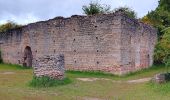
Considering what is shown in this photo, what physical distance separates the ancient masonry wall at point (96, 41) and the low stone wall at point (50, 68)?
14.9 ft

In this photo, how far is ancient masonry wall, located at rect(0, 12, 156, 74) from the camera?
21.4m

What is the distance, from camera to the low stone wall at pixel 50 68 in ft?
54.4

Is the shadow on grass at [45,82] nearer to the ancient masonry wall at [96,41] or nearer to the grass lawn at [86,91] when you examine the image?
the grass lawn at [86,91]

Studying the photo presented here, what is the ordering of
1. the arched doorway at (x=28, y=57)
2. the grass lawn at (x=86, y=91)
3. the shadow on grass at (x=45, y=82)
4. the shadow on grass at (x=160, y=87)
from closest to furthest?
the grass lawn at (x=86, y=91) < the shadow on grass at (x=160, y=87) < the shadow on grass at (x=45, y=82) < the arched doorway at (x=28, y=57)

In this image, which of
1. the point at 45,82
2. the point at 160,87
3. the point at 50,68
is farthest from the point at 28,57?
the point at 160,87

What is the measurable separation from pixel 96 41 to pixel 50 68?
5982 mm

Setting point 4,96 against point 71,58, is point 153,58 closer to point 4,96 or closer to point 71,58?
point 71,58

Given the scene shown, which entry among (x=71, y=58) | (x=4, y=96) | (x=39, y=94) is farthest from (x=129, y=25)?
(x=4, y=96)

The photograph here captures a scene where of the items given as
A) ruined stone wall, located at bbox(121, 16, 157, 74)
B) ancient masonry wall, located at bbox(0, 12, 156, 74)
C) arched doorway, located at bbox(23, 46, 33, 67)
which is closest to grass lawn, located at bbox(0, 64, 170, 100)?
ancient masonry wall, located at bbox(0, 12, 156, 74)

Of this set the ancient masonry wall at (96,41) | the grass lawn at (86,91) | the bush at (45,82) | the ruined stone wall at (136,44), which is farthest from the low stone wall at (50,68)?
the ruined stone wall at (136,44)

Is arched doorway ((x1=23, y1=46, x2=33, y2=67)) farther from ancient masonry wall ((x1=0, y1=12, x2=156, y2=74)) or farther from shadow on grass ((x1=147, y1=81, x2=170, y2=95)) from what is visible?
shadow on grass ((x1=147, y1=81, x2=170, y2=95))

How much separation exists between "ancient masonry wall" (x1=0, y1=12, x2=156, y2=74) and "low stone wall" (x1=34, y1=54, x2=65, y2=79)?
179 inches

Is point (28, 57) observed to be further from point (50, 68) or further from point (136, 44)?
point (50, 68)

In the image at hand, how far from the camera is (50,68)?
16641 mm
